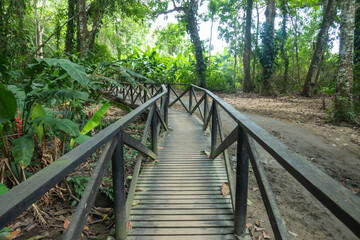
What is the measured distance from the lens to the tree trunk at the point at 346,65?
6.04 metres

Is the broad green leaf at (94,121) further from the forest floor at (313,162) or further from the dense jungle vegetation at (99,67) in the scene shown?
the forest floor at (313,162)

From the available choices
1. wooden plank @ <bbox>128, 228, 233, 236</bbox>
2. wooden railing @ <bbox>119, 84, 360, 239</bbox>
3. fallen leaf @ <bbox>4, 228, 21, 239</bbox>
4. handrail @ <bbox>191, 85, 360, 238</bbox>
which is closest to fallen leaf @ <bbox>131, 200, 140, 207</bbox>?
wooden plank @ <bbox>128, 228, 233, 236</bbox>

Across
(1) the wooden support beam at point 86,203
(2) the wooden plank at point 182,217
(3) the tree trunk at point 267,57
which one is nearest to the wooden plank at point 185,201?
(2) the wooden plank at point 182,217

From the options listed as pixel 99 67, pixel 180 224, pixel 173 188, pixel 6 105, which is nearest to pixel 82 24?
pixel 99 67

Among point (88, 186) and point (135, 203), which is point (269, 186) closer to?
point (88, 186)

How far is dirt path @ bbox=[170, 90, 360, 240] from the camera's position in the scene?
2.57 m

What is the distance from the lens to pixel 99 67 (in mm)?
3762

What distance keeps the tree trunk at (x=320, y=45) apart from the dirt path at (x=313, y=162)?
15.9 feet

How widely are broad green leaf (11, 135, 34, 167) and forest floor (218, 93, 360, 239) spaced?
2364mm

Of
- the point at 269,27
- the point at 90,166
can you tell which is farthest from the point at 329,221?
the point at 269,27

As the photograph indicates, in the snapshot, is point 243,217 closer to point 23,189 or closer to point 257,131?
point 257,131

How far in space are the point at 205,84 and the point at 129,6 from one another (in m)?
5.67

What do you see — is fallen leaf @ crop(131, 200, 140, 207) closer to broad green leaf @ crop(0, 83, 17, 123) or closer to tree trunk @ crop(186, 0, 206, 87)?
broad green leaf @ crop(0, 83, 17, 123)

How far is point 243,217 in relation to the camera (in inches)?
73.7
